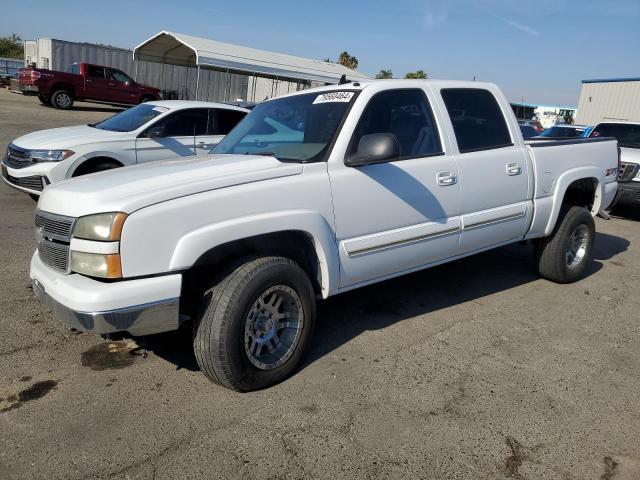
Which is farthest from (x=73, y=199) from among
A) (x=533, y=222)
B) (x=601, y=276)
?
(x=601, y=276)

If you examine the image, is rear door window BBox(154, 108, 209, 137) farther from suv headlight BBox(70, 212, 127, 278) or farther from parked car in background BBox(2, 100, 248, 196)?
suv headlight BBox(70, 212, 127, 278)

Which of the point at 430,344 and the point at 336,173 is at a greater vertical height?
the point at 336,173

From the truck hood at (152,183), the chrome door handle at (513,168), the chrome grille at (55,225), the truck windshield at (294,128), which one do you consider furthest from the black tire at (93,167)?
the chrome door handle at (513,168)

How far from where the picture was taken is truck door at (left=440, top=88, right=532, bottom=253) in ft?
14.2

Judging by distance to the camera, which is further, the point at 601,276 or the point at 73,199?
the point at 601,276

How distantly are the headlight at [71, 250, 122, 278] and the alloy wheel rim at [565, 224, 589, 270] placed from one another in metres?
4.57

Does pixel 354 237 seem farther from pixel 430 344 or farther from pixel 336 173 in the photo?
pixel 430 344

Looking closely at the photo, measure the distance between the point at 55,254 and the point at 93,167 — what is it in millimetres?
4732

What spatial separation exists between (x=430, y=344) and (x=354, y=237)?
3.60 feet

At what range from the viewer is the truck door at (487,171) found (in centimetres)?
432

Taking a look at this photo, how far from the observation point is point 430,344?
4.02 metres

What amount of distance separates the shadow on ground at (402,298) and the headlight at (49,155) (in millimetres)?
4189

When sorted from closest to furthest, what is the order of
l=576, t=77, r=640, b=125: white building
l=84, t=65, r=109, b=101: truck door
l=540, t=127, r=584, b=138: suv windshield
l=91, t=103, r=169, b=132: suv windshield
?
l=91, t=103, r=169, b=132: suv windshield
l=540, t=127, r=584, b=138: suv windshield
l=84, t=65, r=109, b=101: truck door
l=576, t=77, r=640, b=125: white building

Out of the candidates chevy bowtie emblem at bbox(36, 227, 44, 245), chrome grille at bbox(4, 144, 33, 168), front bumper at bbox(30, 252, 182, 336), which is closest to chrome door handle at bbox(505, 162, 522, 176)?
front bumper at bbox(30, 252, 182, 336)
